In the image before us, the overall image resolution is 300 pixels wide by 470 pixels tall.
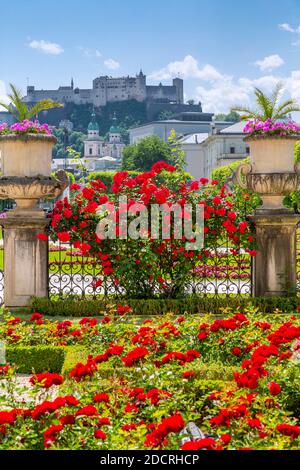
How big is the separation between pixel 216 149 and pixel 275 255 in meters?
80.9

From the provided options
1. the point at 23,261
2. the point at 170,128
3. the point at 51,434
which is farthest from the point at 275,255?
the point at 170,128

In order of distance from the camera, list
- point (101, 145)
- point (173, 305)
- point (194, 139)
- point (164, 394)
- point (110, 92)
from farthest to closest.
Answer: point (110, 92), point (101, 145), point (194, 139), point (173, 305), point (164, 394)

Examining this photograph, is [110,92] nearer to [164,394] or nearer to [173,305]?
[173,305]

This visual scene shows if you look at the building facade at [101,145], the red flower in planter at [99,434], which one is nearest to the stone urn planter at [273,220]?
the red flower in planter at [99,434]

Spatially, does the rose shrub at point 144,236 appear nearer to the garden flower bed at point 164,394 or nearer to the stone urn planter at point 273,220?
the stone urn planter at point 273,220

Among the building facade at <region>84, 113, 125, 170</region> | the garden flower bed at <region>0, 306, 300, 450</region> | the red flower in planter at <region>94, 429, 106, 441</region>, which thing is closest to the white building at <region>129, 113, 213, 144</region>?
the building facade at <region>84, 113, 125, 170</region>

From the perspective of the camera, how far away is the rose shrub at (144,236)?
10.5 m

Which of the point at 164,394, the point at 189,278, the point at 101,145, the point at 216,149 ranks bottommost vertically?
the point at 164,394

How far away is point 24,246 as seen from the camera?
10602 millimetres

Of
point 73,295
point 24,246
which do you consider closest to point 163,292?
point 73,295

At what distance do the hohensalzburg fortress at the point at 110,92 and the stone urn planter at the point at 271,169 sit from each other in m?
157

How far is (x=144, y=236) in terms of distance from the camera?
10.5 metres
